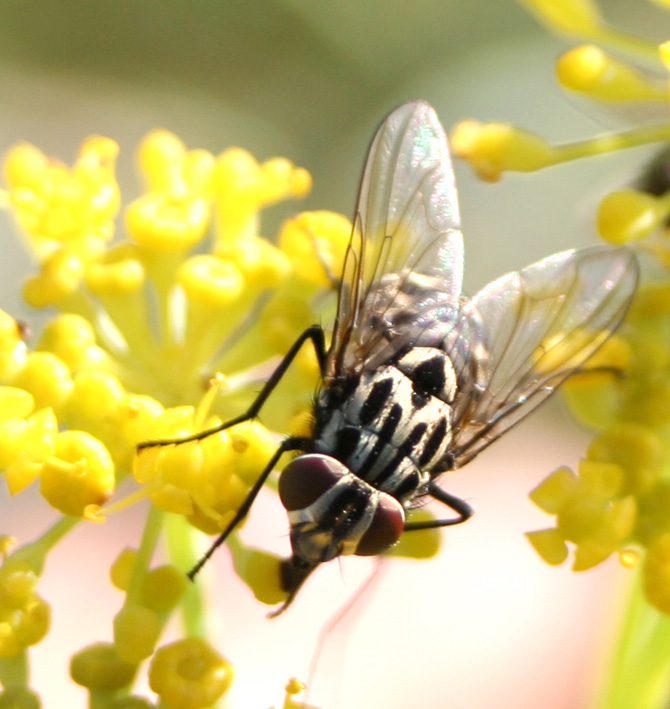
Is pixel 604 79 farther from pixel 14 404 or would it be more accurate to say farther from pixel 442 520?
pixel 14 404

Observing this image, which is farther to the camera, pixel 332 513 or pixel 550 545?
pixel 550 545

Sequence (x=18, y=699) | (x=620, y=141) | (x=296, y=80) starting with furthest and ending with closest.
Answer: (x=296, y=80) → (x=620, y=141) → (x=18, y=699)

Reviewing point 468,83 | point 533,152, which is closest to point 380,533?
point 533,152

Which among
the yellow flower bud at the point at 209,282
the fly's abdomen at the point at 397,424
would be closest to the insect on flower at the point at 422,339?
the fly's abdomen at the point at 397,424

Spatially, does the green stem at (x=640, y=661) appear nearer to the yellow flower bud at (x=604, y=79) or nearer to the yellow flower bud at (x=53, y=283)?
the yellow flower bud at (x=604, y=79)

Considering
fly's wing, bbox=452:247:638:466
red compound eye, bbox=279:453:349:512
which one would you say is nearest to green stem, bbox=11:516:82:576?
red compound eye, bbox=279:453:349:512

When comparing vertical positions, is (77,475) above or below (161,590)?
above

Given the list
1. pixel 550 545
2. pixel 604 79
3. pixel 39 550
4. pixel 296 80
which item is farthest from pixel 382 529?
pixel 296 80
